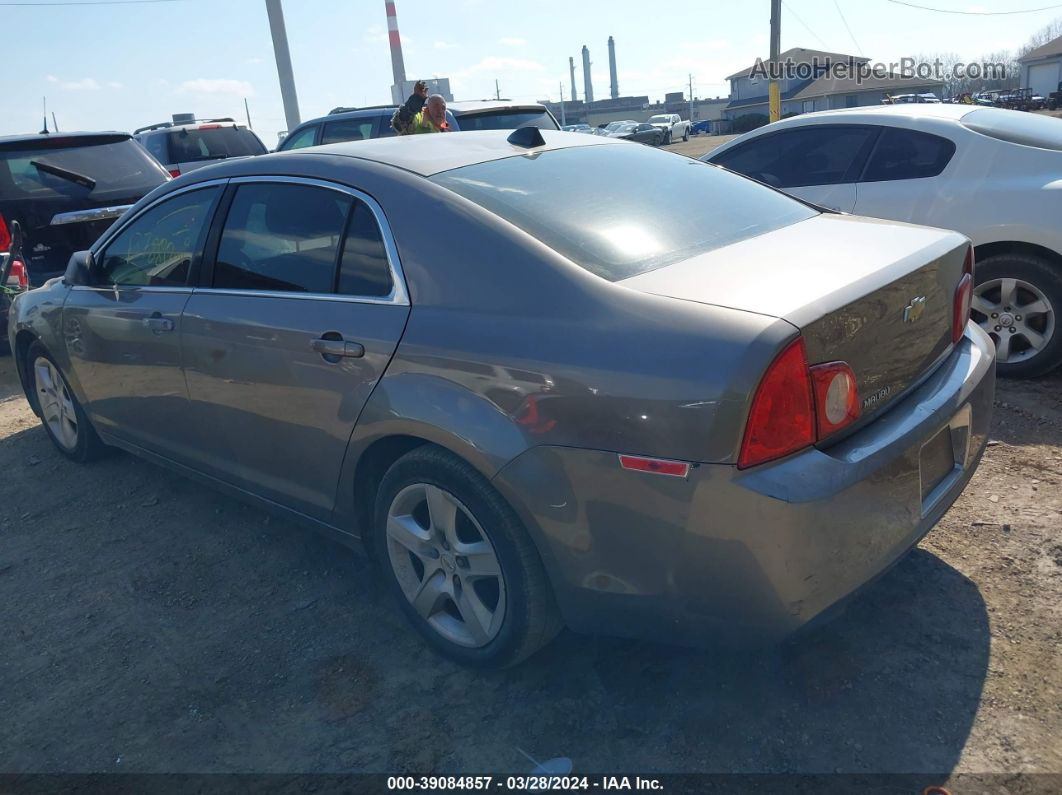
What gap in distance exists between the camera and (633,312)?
7.32 feet

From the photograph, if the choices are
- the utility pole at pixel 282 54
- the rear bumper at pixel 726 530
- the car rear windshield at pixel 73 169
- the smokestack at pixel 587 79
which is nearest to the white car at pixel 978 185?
the rear bumper at pixel 726 530

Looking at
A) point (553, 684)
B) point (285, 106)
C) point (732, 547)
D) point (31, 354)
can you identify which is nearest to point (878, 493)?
point (732, 547)

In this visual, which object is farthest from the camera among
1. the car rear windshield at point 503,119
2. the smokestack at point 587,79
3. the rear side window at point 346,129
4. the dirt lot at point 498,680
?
the smokestack at point 587,79

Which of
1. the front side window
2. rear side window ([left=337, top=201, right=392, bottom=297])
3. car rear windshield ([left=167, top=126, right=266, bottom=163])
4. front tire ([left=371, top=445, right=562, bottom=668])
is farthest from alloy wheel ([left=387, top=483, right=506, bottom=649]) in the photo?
car rear windshield ([left=167, top=126, right=266, bottom=163])

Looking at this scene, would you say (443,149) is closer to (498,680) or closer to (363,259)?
(363,259)

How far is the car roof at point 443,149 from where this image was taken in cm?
301

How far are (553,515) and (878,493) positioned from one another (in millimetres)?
852

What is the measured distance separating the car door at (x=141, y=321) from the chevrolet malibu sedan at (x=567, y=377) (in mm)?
32

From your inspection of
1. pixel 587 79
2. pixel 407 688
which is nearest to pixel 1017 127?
pixel 407 688

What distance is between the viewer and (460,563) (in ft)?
8.85

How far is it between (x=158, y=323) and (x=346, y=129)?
736 centimetres

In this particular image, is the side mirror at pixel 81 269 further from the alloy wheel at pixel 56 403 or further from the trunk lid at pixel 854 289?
the trunk lid at pixel 854 289

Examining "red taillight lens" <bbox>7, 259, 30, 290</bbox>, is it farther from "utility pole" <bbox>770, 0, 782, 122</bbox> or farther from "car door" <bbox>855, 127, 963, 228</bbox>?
"utility pole" <bbox>770, 0, 782, 122</bbox>

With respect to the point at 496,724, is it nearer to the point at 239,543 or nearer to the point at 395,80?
the point at 239,543
